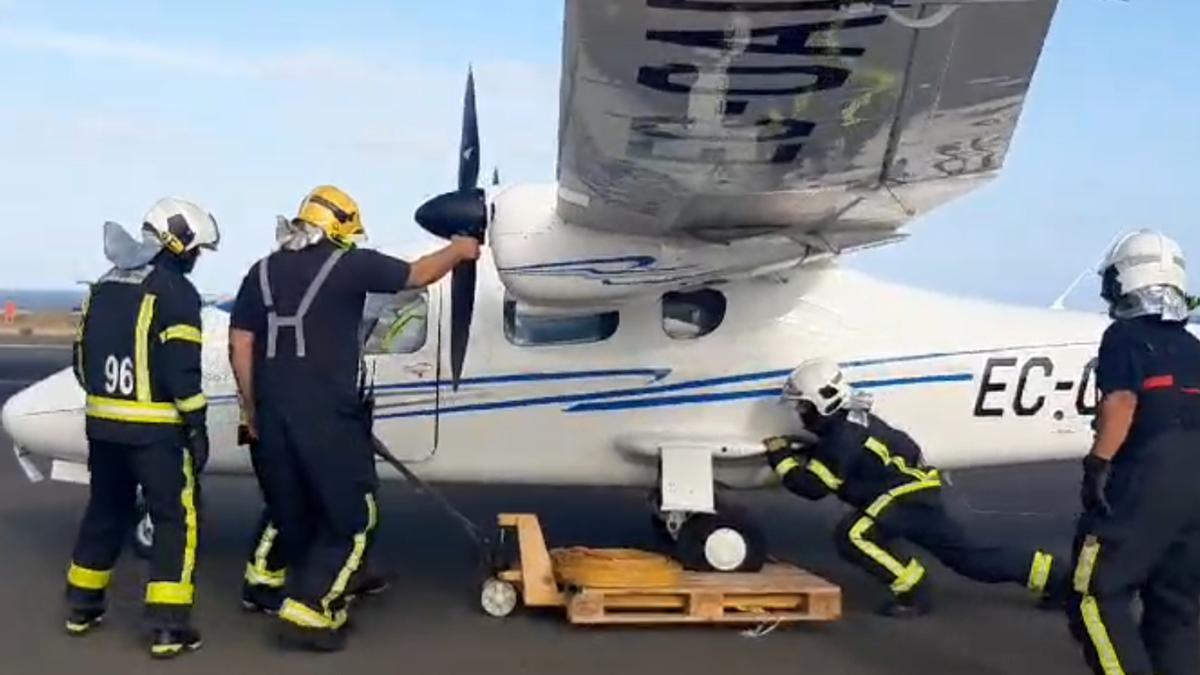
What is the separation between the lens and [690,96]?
594 centimetres

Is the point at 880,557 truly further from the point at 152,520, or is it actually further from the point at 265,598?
the point at 152,520

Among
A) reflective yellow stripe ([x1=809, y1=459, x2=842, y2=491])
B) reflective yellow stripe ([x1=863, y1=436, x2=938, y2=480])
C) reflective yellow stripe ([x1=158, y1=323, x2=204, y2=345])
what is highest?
reflective yellow stripe ([x1=158, y1=323, x2=204, y2=345])

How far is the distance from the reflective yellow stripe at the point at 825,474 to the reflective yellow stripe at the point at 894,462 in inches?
10.6

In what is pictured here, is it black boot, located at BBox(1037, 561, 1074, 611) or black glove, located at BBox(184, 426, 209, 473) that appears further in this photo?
black boot, located at BBox(1037, 561, 1074, 611)

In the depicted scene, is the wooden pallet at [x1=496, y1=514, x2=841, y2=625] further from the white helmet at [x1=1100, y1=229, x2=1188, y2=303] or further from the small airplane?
the white helmet at [x1=1100, y1=229, x2=1188, y2=303]

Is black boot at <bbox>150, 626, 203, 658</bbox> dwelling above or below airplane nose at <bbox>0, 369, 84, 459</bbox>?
below

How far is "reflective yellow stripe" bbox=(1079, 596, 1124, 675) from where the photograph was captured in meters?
5.54

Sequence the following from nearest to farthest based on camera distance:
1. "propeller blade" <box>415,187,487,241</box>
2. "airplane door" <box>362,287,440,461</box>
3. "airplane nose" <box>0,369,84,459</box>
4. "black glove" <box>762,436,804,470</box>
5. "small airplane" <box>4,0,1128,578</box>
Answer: "small airplane" <box>4,0,1128,578</box>, "propeller blade" <box>415,187,487,241</box>, "black glove" <box>762,436,804,470</box>, "airplane door" <box>362,287,440,461</box>, "airplane nose" <box>0,369,84,459</box>

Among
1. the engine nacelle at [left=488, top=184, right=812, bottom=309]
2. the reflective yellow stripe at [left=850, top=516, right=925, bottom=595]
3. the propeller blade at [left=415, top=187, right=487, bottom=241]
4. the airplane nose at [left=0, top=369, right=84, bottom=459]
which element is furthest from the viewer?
the airplane nose at [left=0, top=369, right=84, bottom=459]

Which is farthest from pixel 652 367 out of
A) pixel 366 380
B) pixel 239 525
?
pixel 239 525

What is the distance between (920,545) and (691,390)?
1.77 m

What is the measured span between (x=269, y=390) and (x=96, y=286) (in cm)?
105

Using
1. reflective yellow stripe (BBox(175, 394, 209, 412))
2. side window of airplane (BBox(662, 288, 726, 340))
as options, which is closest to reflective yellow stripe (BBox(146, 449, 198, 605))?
reflective yellow stripe (BBox(175, 394, 209, 412))

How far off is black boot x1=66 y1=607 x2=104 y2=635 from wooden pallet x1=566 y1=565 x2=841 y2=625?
2.54m
